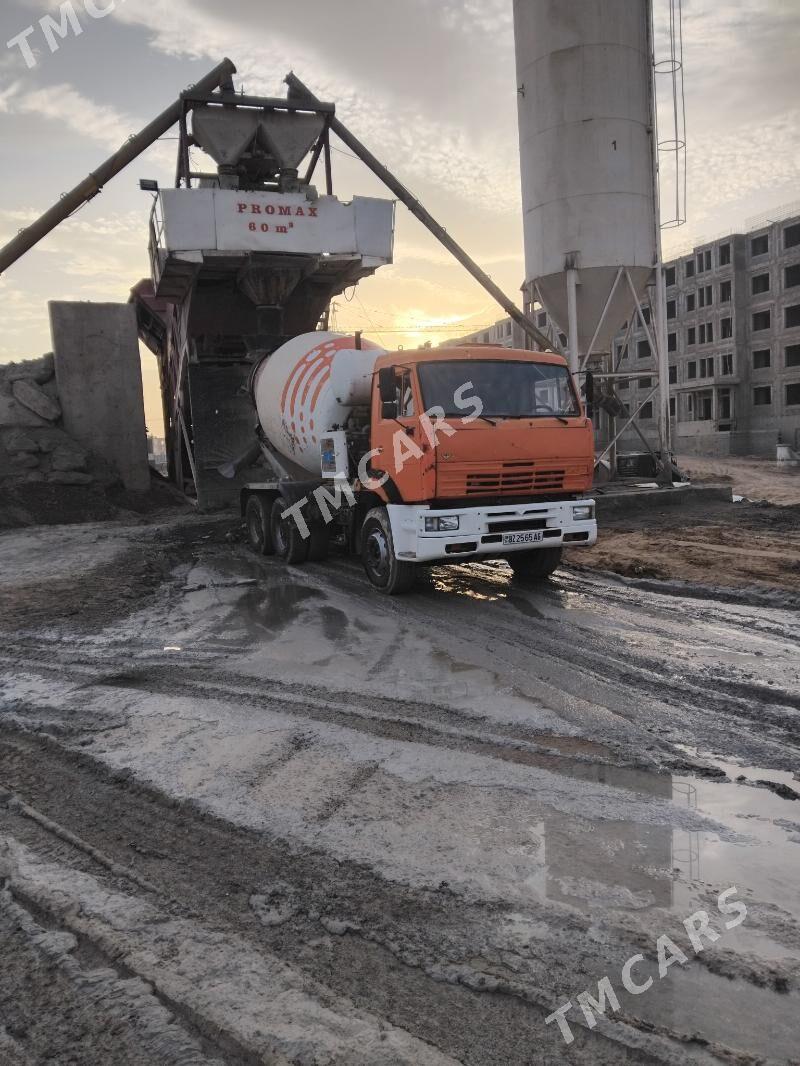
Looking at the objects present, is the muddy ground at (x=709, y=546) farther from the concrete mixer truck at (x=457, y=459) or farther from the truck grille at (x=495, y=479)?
the truck grille at (x=495, y=479)

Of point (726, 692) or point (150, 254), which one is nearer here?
point (726, 692)

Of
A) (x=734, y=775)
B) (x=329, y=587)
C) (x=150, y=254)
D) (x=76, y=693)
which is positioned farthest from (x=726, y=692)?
(x=150, y=254)

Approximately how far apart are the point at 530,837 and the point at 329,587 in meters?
6.01

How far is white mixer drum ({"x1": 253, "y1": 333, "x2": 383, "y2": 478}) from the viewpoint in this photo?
9531 millimetres

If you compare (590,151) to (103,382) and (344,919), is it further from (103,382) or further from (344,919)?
(344,919)

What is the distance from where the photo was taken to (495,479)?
7.63 metres

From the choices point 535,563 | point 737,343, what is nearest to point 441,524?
point 535,563

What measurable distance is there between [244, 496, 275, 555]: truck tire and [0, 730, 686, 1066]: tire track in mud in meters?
7.48

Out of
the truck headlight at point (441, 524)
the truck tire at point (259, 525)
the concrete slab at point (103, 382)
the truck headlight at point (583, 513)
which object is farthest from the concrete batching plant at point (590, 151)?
the concrete slab at point (103, 382)

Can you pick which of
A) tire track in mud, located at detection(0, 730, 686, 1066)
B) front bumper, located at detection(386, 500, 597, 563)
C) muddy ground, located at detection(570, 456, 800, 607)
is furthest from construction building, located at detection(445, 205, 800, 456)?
tire track in mud, located at detection(0, 730, 686, 1066)

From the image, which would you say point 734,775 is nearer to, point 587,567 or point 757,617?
point 757,617

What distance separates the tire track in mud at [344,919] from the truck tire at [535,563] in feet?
19.6

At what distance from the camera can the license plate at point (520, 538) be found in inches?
306

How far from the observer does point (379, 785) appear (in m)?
3.79
